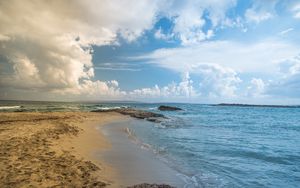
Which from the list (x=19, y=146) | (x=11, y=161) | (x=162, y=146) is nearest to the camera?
(x=11, y=161)

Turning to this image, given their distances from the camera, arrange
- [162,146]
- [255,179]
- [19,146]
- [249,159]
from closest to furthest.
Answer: [255,179]
[19,146]
[249,159]
[162,146]

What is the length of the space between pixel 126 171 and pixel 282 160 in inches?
381

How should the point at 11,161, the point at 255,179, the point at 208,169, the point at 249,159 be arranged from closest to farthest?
the point at 11,161, the point at 255,179, the point at 208,169, the point at 249,159

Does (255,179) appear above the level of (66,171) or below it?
below

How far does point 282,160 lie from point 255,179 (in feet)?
17.0

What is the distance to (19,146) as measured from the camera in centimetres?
1273

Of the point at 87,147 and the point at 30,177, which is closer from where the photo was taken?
the point at 30,177

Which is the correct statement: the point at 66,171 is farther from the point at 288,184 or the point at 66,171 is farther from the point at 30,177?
the point at 288,184

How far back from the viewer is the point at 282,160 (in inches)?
565

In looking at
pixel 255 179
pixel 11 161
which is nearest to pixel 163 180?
pixel 255 179

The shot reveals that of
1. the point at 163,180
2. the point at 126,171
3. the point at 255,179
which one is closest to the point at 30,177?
the point at 126,171

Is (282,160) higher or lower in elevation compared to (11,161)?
lower

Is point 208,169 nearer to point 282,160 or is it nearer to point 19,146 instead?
point 282,160

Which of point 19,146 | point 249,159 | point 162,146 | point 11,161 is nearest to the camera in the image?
point 11,161
